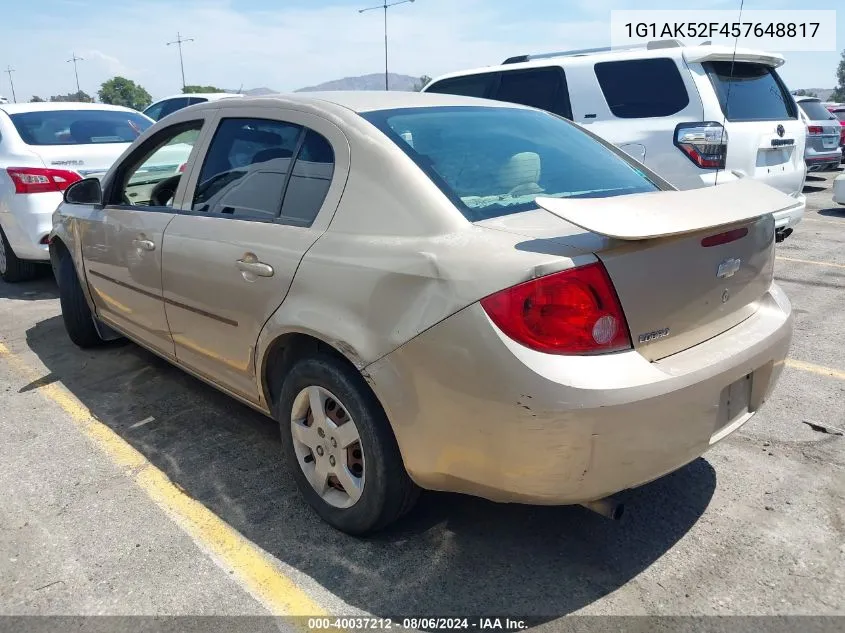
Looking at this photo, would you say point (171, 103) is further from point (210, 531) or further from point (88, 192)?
point (210, 531)

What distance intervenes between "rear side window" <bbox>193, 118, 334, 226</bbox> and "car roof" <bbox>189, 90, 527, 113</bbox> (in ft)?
0.34

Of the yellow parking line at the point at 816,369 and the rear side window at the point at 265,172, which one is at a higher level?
the rear side window at the point at 265,172

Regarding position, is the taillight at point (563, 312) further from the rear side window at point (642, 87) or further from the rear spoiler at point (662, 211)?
the rear side window at point (642, 87)

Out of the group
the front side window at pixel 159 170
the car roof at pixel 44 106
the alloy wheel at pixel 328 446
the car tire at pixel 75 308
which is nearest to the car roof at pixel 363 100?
the front side window at pixel 159 170

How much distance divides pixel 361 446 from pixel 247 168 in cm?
140

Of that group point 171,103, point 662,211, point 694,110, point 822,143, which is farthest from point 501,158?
point 171,103

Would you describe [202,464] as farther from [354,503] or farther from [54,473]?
[354,503]

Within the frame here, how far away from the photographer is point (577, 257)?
200 centimetres

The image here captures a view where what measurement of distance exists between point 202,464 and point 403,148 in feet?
5.83

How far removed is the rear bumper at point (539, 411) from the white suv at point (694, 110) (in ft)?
12.1

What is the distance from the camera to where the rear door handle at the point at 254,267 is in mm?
2664

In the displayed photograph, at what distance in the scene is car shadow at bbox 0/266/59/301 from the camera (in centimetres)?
632

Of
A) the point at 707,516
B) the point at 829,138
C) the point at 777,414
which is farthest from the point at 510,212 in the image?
the point at 829,138

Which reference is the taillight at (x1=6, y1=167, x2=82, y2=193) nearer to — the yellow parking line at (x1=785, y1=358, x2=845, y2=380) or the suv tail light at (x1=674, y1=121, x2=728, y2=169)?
the suv tail light at (x1=674, y1=121, x2=728, y2=169)
